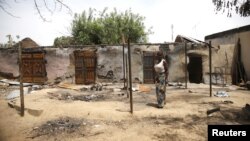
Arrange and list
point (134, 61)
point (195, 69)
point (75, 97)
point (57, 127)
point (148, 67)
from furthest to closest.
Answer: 1. point (195, 69)
2. point (134, 61)
3. point (148, 67)
4. point (75, 97)
5. point (57, 127)

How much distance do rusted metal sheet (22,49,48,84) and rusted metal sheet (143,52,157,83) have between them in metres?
6.26

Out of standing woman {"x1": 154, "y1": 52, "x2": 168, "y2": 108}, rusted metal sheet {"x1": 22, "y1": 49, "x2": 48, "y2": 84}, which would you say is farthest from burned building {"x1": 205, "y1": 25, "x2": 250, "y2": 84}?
rusted metal sheet {"x1": 22, "y1": 49, "x2": 48, "y2": 84}

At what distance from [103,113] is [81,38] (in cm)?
1713

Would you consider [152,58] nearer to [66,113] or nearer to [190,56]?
[190,56]

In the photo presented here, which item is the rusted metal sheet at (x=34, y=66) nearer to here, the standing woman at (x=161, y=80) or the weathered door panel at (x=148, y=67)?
the weathered door panel at (x=148, y=67)

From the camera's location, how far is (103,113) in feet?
26.1

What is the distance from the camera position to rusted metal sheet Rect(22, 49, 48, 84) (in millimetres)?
16219

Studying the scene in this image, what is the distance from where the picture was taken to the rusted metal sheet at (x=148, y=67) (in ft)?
52.1

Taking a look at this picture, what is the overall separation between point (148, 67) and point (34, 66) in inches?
283

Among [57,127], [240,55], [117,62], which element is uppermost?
[240,55]

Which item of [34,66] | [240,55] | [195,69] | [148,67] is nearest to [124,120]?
[148,67]

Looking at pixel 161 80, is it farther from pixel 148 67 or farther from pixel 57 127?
pixel 148 67

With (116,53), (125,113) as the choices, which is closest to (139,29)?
(116,53)

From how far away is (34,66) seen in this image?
53.7 ft
